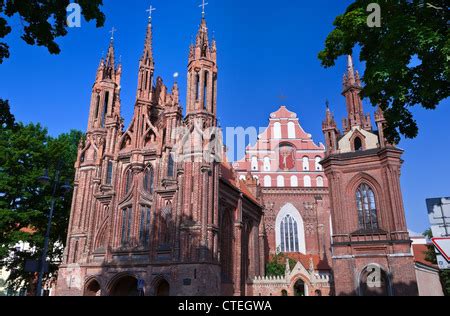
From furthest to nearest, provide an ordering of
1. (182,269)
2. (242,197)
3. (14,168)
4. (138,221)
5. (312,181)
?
1. (312,181)
2. (242,197)
3. (14,168)
4. (138,221)
5. (182,269)

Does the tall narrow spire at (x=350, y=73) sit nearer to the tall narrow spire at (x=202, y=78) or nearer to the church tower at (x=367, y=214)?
the church tower at (x=367, y=214)

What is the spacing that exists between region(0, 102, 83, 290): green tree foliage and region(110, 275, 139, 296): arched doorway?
27.4 feet

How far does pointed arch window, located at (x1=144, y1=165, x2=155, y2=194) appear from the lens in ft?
98.3

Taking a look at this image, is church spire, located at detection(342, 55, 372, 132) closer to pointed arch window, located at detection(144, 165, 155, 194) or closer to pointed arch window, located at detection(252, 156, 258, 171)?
pointed arch window, located at detection(252, 156, 258, 171)

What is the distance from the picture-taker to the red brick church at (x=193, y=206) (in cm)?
2678

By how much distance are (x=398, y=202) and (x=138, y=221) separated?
2155 centimetres

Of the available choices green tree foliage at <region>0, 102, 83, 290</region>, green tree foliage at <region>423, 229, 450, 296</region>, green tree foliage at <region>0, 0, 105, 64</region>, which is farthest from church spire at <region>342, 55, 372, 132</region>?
green tree foliage at <region>0, 0, 105, 64</region>

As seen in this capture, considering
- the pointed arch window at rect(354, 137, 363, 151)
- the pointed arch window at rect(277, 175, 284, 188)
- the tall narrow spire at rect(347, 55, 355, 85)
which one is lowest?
the pointed arch window at rect(354, 137, 363, 151)

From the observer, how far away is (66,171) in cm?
3756

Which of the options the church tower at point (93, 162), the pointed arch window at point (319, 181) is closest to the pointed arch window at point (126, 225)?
the church tower at point (93, 162)

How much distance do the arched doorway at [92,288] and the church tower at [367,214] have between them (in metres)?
19.9
